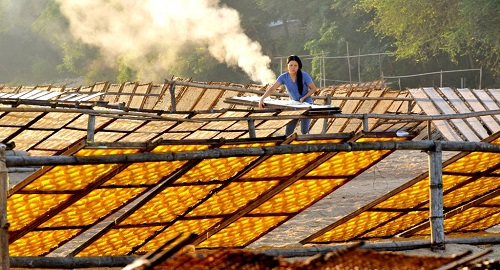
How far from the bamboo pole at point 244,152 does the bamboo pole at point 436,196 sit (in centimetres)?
8

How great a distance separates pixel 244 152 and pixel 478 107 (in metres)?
6.10

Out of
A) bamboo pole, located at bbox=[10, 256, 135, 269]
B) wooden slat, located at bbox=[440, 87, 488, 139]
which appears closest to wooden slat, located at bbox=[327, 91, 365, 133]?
wooden slat, located at bbox=[440, 87, 488, 139]

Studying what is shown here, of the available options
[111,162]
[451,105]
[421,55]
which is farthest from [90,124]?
[421,55]

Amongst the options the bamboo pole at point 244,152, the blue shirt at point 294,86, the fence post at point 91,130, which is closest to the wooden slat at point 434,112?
the blue shirt at point 294,86

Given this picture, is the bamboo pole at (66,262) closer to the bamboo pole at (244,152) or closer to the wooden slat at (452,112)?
the bamboo pole at (244,152)

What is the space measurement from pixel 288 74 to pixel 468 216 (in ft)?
7.68

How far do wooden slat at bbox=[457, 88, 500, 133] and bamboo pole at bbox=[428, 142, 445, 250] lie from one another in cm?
367

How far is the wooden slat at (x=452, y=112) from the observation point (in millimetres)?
11347

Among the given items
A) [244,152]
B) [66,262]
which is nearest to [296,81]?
[244,152]

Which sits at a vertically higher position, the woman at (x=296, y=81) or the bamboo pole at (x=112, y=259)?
the woman at (x=296, y=81)

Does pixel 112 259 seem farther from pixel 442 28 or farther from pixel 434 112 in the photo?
pixel 442 28

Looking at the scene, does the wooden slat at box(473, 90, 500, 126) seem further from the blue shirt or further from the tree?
the tree

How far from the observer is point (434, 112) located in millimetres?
12516

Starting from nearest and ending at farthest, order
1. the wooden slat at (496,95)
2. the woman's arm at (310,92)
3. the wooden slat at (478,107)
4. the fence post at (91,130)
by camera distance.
Result: the fence post at (91,130), the woman's arm at (310,92), the wooden slat at (478,107), the wooden slat at (496,95)
